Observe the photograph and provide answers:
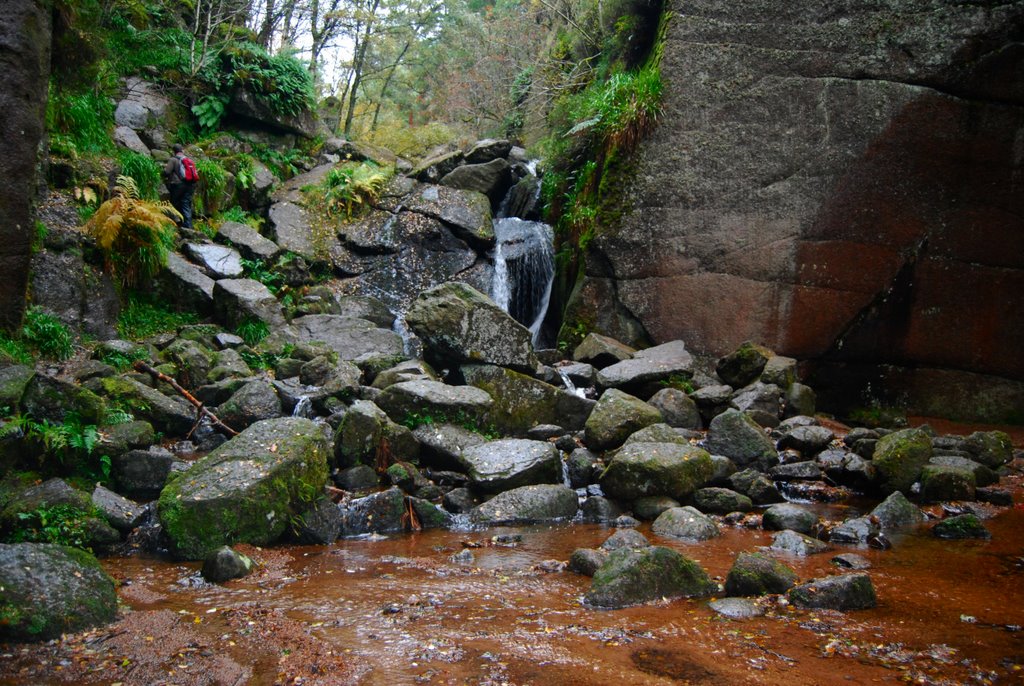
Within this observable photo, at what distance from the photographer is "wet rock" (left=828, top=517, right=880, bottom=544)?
17.9ft

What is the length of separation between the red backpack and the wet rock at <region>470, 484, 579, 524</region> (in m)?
8.68

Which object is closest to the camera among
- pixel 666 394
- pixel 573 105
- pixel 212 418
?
pixel 212 418

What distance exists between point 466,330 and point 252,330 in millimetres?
3642

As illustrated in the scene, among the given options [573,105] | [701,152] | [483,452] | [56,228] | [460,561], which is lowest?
[460,561]

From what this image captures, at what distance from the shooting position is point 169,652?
3.44 m

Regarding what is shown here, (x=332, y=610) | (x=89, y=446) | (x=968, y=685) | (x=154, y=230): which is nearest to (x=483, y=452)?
(x=332, y=610)

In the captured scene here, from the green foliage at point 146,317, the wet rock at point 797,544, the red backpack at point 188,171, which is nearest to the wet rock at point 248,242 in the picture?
the red backpack at point 188,171

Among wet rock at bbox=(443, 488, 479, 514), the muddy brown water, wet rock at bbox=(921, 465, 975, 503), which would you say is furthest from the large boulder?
wet rock at bbox=(921, 465, 975, 503)

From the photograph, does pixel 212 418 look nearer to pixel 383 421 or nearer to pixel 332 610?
pixel 383 421

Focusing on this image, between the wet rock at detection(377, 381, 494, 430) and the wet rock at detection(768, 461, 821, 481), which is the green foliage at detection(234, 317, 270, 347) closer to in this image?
the wet rock at detection(377, 381, 494, 430)

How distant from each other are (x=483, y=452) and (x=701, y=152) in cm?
652

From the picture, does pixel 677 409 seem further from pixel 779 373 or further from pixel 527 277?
pixel 527 277

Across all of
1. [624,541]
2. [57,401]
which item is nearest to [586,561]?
[624,541]

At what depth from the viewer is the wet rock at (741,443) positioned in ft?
23.9
